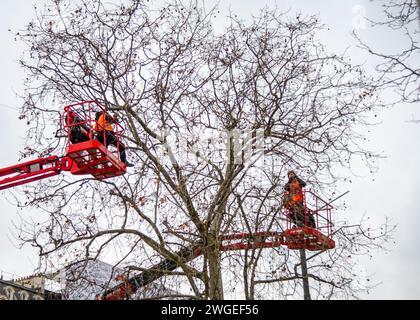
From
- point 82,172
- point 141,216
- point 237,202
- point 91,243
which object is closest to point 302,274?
point 237,202

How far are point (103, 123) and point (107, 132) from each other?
277 mm

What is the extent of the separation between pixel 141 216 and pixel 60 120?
2768mm

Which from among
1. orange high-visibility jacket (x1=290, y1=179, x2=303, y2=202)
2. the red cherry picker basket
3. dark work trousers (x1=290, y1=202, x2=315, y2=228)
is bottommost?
dark work trousers (x1=290, y1=202, x2=315, y2=228)

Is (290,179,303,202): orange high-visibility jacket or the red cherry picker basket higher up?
the red cherry picker basket

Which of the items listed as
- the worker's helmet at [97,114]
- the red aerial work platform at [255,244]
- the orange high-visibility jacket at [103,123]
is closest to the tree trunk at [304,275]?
the red aerial work platform at [255,244]

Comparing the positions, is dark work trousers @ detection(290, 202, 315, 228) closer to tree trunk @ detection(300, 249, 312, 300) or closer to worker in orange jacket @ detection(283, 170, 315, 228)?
worker in orange jacket @ detection(283, 170, 315, 228)

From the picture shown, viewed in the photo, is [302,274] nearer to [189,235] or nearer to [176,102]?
[189,235]

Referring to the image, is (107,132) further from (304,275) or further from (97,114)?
(304,275)

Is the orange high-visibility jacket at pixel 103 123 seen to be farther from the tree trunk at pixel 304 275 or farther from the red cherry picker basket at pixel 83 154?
the tree trunk at pixel 304 275

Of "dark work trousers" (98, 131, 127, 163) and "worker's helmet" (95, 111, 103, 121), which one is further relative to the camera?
"dark work trousers" (98, 131, 127, 163)

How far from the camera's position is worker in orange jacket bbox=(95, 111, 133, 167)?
12.0m

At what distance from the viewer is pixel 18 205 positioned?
37.2 ft

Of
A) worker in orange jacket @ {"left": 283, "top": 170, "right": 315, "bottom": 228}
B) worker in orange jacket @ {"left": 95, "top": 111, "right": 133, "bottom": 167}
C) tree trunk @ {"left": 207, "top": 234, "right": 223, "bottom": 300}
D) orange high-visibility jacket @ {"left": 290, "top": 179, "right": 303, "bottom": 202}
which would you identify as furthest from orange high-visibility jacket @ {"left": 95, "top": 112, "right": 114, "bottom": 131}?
orange high-visibility jacket @ {"left": 290, "top": 179, "right": 303, "bottom": 202}

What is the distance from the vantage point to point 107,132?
12.2 m
